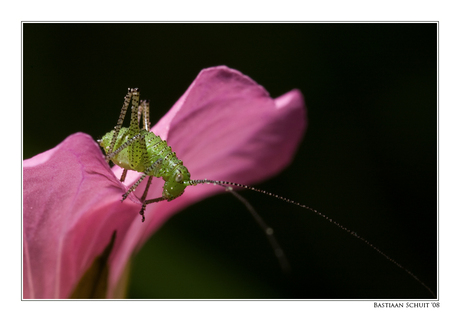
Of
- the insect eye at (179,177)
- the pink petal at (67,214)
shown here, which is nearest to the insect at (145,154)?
the insect eye at (179,177)

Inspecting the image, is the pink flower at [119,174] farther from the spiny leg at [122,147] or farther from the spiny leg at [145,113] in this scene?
the spiny leg at [145,113]

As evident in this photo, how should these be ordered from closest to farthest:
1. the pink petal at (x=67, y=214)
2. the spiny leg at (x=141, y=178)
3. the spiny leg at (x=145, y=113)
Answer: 1. the pink petal at (x=67, y=214)
2. the spiny leg at (x=141, y=178)
3. the spiny leg at (x=145, y=113)

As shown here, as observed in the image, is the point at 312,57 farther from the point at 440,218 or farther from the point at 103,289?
the point at 103,289

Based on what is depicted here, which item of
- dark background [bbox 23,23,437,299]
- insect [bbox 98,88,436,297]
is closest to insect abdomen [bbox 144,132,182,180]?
insect [bbox 98,88,436,297]

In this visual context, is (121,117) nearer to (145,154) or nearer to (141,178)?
(145,154)

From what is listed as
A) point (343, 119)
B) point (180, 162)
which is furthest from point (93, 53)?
point (343, 119)
